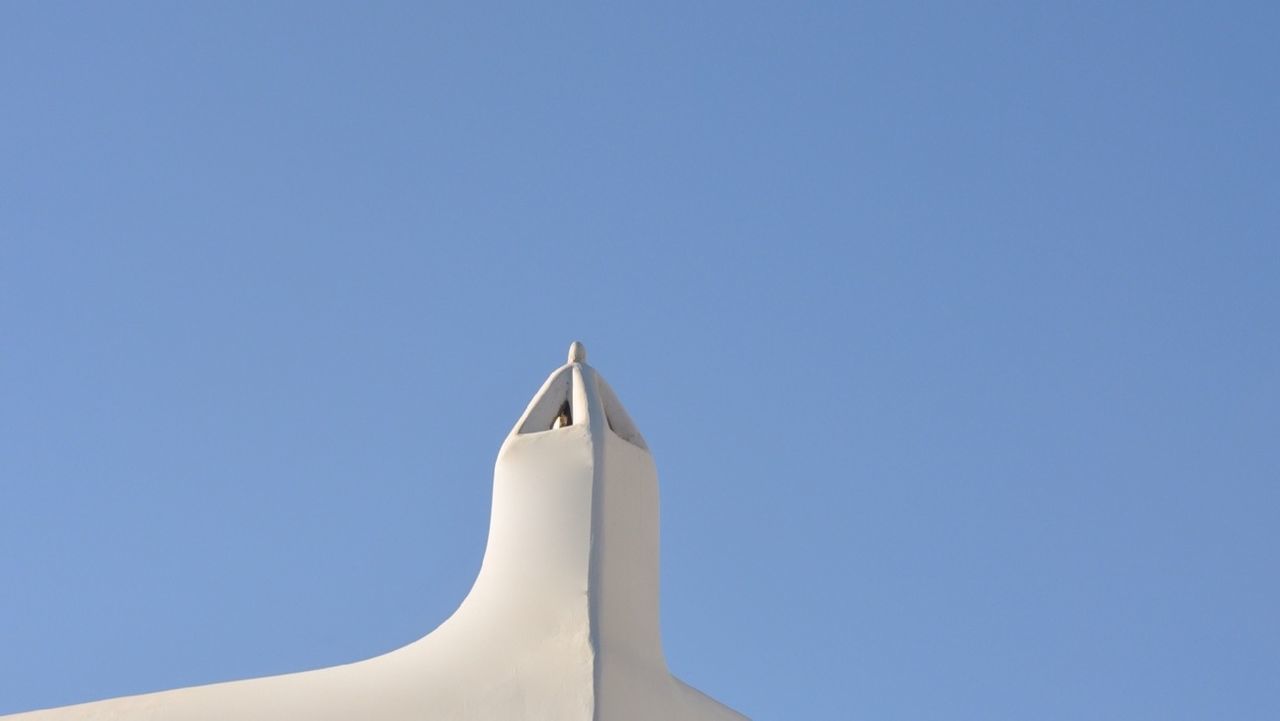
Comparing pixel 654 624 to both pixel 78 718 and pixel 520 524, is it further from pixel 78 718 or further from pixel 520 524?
pixel 78 718

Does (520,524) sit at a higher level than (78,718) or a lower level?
higher

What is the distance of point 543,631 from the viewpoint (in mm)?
15922

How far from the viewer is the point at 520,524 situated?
1655 centimetres

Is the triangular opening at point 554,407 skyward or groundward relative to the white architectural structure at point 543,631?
skyward

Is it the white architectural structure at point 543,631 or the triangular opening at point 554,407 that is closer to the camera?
the white architectural structure at point 543,631

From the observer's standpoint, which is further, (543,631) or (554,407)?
(554,407)

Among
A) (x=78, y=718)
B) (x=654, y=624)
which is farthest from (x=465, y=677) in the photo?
(x=78, y=718)

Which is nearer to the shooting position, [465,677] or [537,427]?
[465,677]

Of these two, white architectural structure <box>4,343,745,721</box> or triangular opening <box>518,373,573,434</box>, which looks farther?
triangular opening <box>518,373,573,434</box>

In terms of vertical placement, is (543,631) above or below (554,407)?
below

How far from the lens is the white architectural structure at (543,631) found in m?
15.5

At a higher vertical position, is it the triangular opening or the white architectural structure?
the triangular opening

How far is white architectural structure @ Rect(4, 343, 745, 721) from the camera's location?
1549cm

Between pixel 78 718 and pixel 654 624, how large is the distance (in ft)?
14.3
